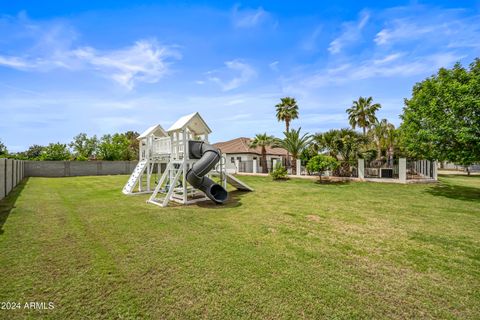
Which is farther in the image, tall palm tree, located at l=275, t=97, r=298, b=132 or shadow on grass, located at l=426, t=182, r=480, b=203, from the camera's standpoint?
tall palm tree, located at l=275, t=97, r=298, b=132

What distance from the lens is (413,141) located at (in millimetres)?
12516

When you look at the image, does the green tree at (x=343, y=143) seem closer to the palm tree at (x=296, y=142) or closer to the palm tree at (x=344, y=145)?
the palm tree at (x=344, y=145)

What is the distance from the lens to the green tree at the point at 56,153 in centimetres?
3198

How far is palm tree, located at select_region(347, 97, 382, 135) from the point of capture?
90.6 feet

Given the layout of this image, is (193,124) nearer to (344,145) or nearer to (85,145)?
(344,145)

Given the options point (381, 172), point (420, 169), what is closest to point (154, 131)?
point (381, 172)

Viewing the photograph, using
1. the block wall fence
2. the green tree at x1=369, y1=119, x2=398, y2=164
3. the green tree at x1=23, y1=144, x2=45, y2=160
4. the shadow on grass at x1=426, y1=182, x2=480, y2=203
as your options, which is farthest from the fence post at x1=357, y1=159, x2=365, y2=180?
the green tree at x1=23, y1=144, x2=45, y2=160

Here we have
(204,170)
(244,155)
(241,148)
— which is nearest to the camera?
(204,170)

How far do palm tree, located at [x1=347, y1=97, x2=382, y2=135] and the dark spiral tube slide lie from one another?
23.3m

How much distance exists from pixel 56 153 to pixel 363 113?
41698mm

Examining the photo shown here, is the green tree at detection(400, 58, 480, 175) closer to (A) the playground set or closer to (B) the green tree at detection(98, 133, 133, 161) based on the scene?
(A) the playground set

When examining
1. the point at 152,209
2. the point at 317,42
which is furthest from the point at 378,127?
the point at 152,209

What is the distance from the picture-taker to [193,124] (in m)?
11.8

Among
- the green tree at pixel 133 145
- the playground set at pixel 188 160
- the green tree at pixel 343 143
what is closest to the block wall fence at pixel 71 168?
the green tree at pixel 133 145
